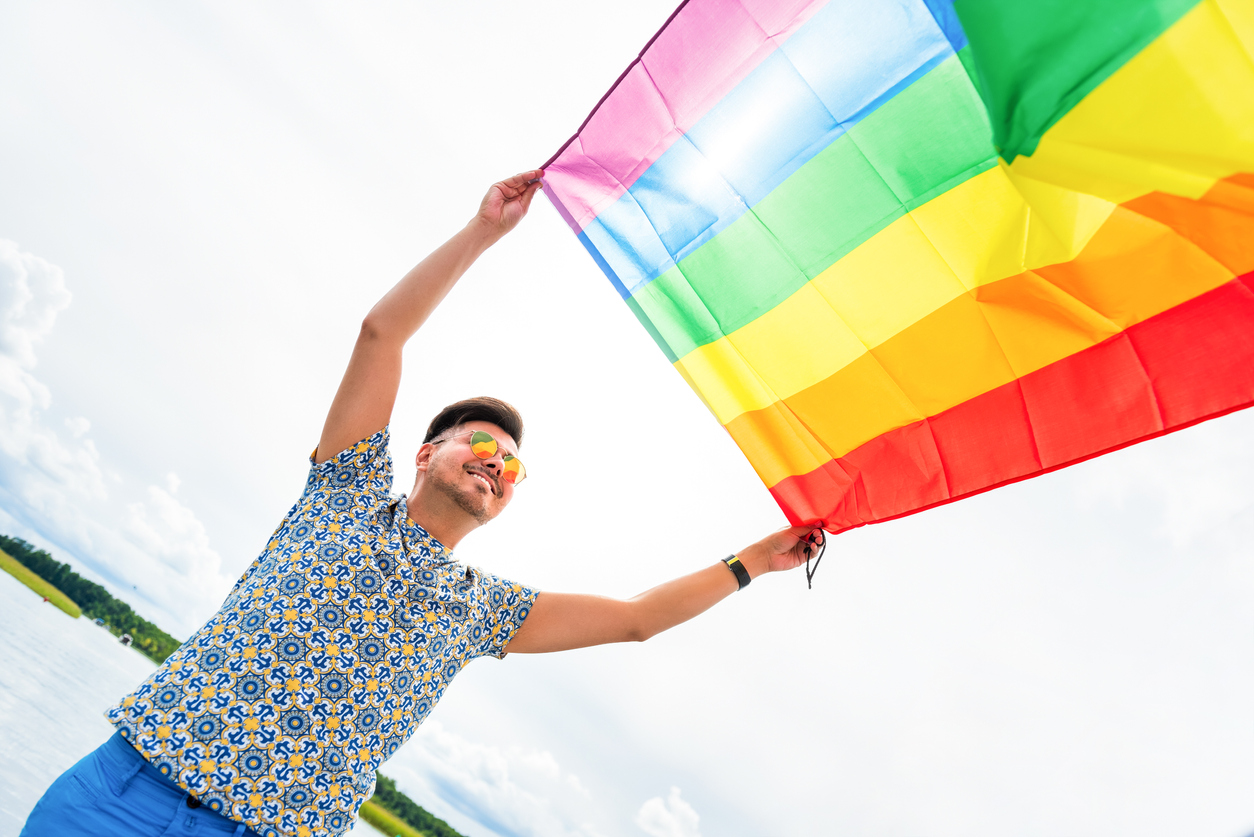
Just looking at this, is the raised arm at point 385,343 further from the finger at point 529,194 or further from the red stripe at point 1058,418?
the red stripe at point 1058,418

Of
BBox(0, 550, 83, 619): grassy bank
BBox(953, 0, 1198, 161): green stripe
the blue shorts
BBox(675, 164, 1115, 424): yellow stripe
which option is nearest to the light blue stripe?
BBox(953, 0, 1198, 161): green stripe

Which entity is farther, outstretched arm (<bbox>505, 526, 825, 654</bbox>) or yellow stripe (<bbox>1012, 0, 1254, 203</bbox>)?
outstretched arm (<bbox>505, 526, 825, 654</bbox>)

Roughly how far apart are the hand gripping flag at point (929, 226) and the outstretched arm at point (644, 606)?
0.16 m

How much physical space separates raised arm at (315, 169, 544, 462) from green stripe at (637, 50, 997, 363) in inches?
26.9

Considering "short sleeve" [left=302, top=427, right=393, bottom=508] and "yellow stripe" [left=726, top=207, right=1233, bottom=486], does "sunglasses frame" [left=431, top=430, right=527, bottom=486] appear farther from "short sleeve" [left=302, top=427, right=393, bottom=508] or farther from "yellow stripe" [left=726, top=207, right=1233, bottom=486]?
"yellow stripe" [left=726, top=207, right=1233, bottom=486]

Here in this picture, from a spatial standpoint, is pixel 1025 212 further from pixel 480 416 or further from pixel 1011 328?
pixel 480 416

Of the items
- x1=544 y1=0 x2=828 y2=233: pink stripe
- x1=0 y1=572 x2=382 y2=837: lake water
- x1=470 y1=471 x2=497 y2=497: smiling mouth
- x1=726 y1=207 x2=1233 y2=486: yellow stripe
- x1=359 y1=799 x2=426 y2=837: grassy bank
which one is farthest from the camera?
x1=359 y1=799 x2=426 y2=837: grassy bank

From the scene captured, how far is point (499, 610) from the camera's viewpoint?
2008mm

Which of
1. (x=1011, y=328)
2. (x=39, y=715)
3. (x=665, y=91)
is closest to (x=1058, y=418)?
(x=1011, y=328)

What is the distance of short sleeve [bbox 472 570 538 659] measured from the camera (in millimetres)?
1952

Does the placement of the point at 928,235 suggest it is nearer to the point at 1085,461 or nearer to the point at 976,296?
the point at 976,296

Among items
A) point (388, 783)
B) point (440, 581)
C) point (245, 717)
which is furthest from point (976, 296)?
point (388, 783)

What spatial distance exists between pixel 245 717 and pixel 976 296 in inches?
81.9

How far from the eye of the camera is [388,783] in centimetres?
2812
